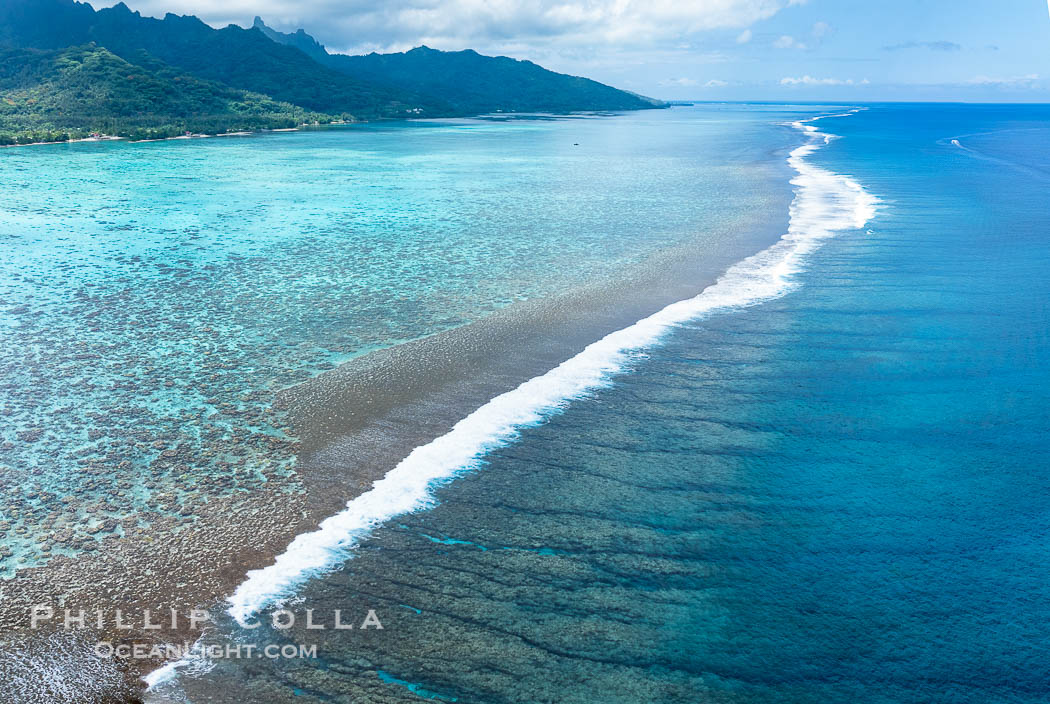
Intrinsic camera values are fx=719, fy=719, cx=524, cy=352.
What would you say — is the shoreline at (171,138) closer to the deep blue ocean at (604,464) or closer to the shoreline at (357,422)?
the deep blue ocean at (604,464)

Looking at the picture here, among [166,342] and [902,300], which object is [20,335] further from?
[902,300]

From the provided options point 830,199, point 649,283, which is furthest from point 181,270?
point 830,199

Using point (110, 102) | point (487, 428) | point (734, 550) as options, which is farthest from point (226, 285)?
point (110, 102)

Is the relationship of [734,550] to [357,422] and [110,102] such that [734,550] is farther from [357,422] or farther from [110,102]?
[110,102]

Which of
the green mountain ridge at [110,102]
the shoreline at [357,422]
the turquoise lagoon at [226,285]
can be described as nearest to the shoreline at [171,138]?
the green mountain ridge at [110,102]

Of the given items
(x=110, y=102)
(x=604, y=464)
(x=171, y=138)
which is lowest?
(x=604, y=464)

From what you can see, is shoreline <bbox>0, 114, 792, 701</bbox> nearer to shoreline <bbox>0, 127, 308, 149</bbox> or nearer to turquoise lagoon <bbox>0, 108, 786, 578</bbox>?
turquoise lagoon <bbox>0, 108, 786, 578</bbox>
